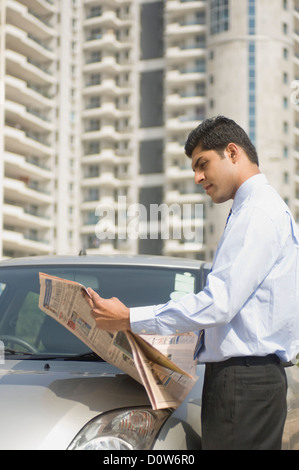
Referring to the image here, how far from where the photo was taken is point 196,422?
2357 millimetres

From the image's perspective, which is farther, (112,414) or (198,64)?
(198,64)

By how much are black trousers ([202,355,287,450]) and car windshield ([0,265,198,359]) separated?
0.95 m

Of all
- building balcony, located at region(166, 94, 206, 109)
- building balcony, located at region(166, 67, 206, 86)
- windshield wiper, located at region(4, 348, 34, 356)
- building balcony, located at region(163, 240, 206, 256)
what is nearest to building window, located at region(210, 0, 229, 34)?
building balcony, located at region(166, 67, 206, 86)

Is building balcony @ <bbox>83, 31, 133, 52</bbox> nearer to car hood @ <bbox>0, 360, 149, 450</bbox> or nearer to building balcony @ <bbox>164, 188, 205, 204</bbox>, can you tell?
building balcony @ <bbox>164, 188, 205, 204</bbox>

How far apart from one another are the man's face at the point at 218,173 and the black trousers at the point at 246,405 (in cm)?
53

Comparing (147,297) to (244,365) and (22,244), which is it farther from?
(22,244)

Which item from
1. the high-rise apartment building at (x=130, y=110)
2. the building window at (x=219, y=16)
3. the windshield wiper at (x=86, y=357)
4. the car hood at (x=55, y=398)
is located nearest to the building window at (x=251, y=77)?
the high-rise apartment building at (x=130, y=110)

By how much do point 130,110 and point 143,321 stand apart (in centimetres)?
7122

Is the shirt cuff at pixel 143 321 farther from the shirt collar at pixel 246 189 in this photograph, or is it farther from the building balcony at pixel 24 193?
the building balcony at pixel 24 193

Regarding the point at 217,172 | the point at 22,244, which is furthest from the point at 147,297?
the point at 22,244

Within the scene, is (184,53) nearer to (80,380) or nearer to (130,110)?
(130,110)

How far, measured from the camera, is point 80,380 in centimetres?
256

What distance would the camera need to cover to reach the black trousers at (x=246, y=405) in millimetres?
2027

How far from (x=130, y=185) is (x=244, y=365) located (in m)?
68.6
